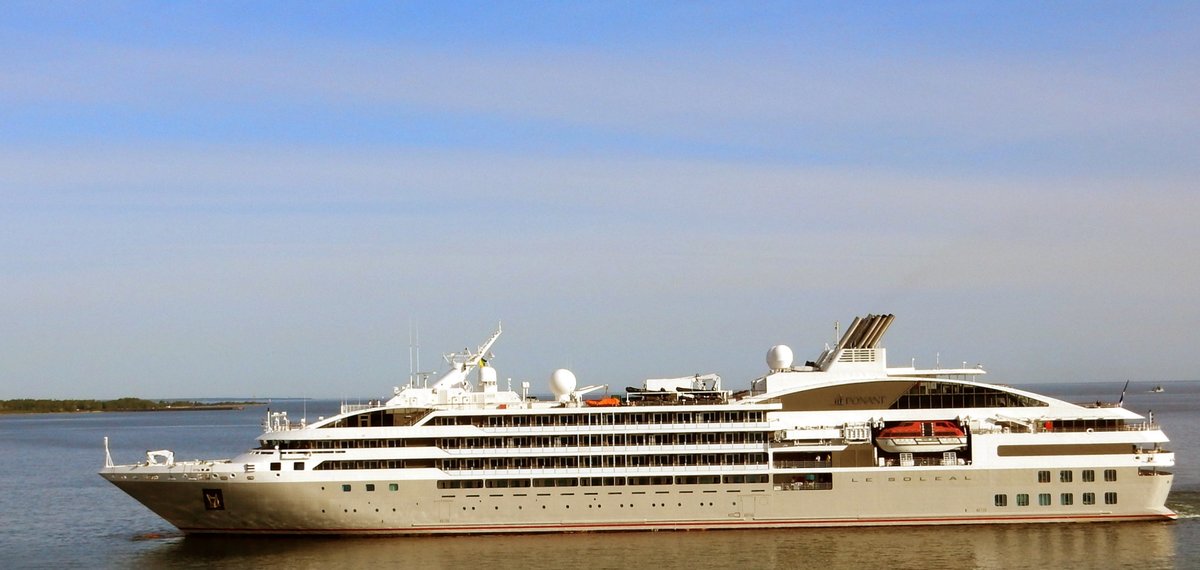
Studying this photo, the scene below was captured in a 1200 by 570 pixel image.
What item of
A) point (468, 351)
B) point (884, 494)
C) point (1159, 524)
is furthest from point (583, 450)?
point (1159, 524)

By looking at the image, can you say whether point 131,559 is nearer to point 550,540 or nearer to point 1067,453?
point 550,540

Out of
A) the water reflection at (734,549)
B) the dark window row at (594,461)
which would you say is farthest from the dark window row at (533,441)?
the water reflection at (734,549)

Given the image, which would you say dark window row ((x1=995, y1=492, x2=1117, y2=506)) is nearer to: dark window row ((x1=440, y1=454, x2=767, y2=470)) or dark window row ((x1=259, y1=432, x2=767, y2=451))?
dark window row ((x1=440, y1=454, x2=767, y2=470))

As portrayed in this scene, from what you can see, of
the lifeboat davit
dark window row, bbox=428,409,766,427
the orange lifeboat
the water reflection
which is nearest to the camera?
the water reflection

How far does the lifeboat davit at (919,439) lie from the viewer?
43.0 meters

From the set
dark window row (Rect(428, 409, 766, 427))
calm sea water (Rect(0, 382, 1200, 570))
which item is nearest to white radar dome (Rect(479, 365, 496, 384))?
dark window row (Rect(428, 409, 766, 427))

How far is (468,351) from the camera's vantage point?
45000mm

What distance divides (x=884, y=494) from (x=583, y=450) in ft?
35.1

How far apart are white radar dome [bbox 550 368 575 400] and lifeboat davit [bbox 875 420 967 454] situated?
1109 centimetres

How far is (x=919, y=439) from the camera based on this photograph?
43.1 m

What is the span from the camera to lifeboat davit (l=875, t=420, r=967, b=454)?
43.0 m

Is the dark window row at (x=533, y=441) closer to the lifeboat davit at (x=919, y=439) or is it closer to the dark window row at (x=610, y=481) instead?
the dark window row at (x=610, y=481)

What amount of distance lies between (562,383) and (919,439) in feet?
42.0

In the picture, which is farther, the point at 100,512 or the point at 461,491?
the point at 100,512
